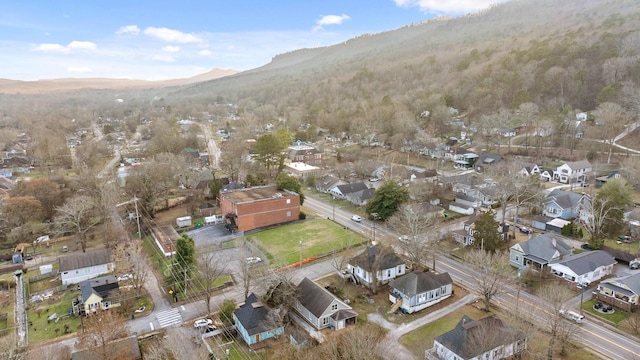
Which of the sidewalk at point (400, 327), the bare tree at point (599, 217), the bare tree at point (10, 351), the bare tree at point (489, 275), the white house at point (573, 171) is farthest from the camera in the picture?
the white house at point (573, 171)

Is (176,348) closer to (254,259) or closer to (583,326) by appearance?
(254,259)

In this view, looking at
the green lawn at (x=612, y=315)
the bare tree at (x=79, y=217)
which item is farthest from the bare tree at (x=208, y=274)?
the green lawn at (x=612, y=315)

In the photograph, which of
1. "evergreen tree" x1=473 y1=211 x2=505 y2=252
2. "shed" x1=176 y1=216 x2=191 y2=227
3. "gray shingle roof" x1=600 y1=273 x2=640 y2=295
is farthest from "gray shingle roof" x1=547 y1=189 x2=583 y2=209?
"shed" x1=176 y1=216 x2=191 y2=227

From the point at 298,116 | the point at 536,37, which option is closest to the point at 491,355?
the point at 298,116

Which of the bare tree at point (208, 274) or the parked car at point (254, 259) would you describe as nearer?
the bare tree at point (208, 274)

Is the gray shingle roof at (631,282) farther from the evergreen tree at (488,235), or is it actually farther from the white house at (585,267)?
the evergreen tree at (488,235)

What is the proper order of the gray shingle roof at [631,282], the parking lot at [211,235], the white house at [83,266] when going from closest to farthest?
the gray shingle roof at [631,282] → the white house at [83,266] → the parking lot at [211,235]

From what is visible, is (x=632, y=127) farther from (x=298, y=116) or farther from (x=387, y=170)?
(x=298, y=116)

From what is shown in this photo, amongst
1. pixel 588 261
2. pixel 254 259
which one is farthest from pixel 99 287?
pixel 588 261
